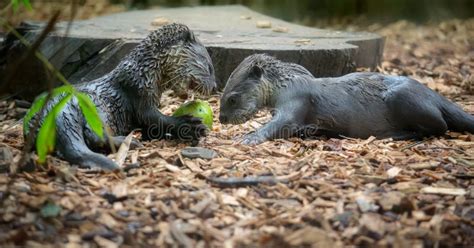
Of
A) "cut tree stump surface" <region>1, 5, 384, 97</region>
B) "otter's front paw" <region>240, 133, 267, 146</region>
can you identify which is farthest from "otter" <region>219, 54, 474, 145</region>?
"cut tree stump surface" <region>1, 5, 384, 97</region>

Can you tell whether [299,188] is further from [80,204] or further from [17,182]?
[17,182]

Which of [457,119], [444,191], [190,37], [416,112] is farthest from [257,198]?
[457,119]

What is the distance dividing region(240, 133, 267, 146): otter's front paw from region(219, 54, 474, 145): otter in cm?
27

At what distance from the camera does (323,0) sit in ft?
37.9

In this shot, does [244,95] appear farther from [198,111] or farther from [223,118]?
[198,111]

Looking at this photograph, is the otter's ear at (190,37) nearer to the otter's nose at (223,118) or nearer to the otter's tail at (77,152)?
the otter's nose at (223,118)

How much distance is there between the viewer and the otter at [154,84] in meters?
4.73

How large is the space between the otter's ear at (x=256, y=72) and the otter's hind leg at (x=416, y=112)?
1029mm

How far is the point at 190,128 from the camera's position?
4.70m

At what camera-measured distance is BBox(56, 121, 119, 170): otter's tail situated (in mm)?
3816

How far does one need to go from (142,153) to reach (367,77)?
2.00 meters

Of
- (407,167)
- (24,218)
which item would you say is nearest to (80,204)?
(24,218)

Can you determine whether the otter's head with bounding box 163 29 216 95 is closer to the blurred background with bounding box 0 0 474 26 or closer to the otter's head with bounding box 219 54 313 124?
the otter's head with bounding box 219 54 313 124

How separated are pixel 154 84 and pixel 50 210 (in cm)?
184
